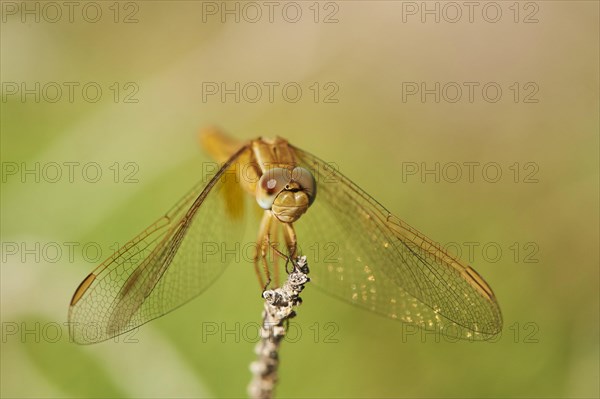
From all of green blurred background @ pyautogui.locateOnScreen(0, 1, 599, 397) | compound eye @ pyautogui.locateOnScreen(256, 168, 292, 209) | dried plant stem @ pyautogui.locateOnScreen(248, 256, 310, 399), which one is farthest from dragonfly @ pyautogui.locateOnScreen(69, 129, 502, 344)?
green blurred background @ pyautogui.locateOnScreen(0, 1, 599, 397)


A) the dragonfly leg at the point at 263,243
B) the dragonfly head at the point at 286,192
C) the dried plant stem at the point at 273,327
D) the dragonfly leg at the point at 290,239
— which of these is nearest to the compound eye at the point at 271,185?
the dragonfly head at the point at 286,192

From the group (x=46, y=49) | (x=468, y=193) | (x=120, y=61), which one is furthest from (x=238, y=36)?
(x=468, y=193)

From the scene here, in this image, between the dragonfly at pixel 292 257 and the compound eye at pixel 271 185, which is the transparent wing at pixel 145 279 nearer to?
the dragonfly at pixel 292 257

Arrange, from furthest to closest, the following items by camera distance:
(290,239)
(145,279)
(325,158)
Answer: (325,158), (290,239), (145,279)

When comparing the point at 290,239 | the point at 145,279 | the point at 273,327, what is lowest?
the point at 273,327

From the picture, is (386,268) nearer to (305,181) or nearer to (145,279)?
(305,181)

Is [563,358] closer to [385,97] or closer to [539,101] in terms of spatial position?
[539,101]

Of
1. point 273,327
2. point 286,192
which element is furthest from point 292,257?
point 273,327
